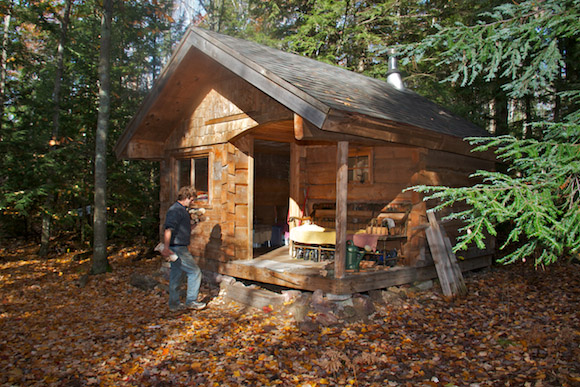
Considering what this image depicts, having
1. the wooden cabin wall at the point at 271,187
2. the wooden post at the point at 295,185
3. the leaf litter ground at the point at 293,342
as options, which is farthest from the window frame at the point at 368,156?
the wooden cabin wall at the point at 271,187

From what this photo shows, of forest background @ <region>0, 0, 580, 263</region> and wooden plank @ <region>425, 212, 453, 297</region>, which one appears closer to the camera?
forest background @ <region>0, 0, 580, 263</region>

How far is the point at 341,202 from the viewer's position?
21.4 ft

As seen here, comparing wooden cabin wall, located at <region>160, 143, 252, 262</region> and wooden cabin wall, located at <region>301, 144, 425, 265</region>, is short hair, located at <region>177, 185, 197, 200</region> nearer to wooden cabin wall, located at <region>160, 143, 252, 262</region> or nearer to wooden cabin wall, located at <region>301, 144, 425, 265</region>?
wooden cabin wall, located at <region>160, 143, 252, 262</region>

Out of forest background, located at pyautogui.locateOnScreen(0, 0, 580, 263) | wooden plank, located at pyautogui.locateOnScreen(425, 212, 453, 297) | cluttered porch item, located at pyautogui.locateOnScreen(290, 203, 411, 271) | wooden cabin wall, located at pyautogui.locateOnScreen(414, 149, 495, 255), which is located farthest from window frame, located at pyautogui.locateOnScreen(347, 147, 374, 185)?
forest background, located at pyautogui.locateOnScreen(0, 0, 580, 263)

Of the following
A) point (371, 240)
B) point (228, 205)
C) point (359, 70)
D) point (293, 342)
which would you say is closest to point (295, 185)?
point (228, 205)

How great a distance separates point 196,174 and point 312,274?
14.5 ft

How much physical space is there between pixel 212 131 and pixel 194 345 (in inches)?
196

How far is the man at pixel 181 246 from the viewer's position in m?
7.05

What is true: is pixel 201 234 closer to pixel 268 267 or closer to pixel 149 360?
pixel 268 267

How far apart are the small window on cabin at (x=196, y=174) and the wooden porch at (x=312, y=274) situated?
1.70 m

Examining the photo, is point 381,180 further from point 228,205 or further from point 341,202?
point 228,205

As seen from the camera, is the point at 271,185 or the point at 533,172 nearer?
the point at 533,172

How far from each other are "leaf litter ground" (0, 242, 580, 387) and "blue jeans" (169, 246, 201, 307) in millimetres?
305

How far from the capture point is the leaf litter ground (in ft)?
15.1
